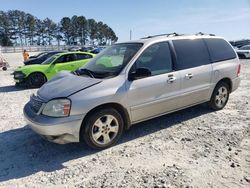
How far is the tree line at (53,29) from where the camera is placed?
89.8 metres

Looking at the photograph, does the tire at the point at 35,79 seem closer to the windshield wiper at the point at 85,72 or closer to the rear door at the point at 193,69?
the windshield wiper at the point at 85,72

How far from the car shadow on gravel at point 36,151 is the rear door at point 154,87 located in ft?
1.67

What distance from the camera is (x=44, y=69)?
11.5 metres

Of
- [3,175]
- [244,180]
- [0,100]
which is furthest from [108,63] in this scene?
[0,100]

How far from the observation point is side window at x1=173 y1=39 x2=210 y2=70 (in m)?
5.38

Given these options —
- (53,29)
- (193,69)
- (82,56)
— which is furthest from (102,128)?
(53,29)

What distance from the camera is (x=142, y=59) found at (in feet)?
15.9

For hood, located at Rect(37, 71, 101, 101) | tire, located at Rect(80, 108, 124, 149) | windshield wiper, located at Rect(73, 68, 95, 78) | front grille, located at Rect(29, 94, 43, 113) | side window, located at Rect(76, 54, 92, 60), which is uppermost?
side window, located at Rect(76, 54, 92, 60)

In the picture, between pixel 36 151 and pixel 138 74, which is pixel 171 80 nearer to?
pixel 138 74

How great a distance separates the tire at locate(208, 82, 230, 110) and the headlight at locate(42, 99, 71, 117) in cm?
364

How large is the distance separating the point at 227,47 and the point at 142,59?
113 inches

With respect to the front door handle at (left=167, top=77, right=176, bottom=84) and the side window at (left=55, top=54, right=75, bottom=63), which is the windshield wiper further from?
the side window at (left=55, top=54, right=75, bottom=63)

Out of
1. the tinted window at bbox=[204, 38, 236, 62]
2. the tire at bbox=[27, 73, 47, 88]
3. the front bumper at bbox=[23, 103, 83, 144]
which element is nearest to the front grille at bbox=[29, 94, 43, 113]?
the front bumper at bbox=[23, 103, 83, 144]

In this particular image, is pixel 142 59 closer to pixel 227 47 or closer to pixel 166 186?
pixel 166 186
